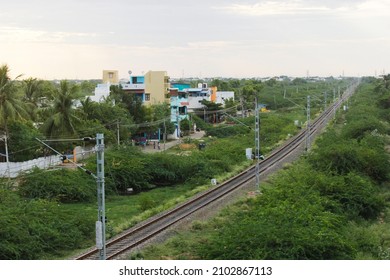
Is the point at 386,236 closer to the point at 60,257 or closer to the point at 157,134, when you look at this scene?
the point at 60,257

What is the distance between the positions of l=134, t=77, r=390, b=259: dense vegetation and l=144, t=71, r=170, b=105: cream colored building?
32.5m

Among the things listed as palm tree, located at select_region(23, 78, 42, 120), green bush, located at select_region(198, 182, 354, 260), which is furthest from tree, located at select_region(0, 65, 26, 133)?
palm tree, located at select_region(23, 78, 42, 120)

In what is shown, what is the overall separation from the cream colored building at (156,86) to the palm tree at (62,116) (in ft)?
87.5

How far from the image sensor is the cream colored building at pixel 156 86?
5925cm

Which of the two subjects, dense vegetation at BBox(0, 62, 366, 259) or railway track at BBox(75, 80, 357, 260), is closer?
railway track at BBox(75, 80, 357, 260)

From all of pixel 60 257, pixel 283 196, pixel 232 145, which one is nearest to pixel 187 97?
pixel 232 145

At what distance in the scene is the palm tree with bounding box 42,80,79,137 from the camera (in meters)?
32.1

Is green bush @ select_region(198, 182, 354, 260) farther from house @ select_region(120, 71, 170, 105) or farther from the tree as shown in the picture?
house @ select_region(120, 71, 170, 105)

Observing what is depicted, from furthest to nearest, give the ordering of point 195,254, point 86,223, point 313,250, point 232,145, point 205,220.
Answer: point 232,145, point 205,220, point 86,223, point 195,254, point 313,250

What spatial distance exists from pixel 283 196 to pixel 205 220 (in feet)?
9.88

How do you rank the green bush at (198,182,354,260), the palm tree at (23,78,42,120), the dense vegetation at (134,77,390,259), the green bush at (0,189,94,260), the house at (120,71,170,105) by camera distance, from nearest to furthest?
the green bush at (198,182,354,260), the dense vegetation at (134,77,390,259), the green bush at (0,189,94,260), the palm tree at (23,78,42,120), the house at (120,71,170,105)

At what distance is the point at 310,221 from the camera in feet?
53.9

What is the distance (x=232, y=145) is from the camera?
40188mm

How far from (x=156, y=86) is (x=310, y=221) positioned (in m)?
44.8
